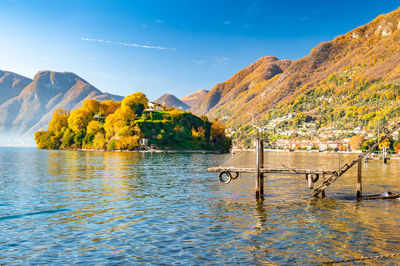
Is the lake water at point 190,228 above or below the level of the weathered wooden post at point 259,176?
below

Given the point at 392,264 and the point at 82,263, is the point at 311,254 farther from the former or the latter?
the point at 82,263

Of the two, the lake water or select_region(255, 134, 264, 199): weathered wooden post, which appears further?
select_region(255, 134, 264, 199): weathered wooden post

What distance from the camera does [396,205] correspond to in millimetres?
28734

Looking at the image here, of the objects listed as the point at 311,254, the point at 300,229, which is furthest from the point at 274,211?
the point at 311,254

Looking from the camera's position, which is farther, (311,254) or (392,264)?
(311,254)

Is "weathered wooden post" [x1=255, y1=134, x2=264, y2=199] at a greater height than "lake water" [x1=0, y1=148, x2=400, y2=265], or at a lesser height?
greater

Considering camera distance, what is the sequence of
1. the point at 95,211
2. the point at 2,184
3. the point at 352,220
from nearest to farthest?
the point at 352,220 < the point at 95,211 < the point at 2,184

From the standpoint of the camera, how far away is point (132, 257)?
1532 cm

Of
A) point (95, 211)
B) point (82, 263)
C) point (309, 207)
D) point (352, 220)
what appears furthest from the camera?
point (309, 207)

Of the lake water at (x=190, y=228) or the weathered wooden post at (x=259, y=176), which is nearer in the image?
the lake water at (x=190, y=228)

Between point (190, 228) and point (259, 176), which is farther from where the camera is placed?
point (259, 176)

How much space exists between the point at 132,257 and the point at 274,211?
14.2 meters

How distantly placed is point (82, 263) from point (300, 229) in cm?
1317

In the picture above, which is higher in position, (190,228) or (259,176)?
(259,176)
